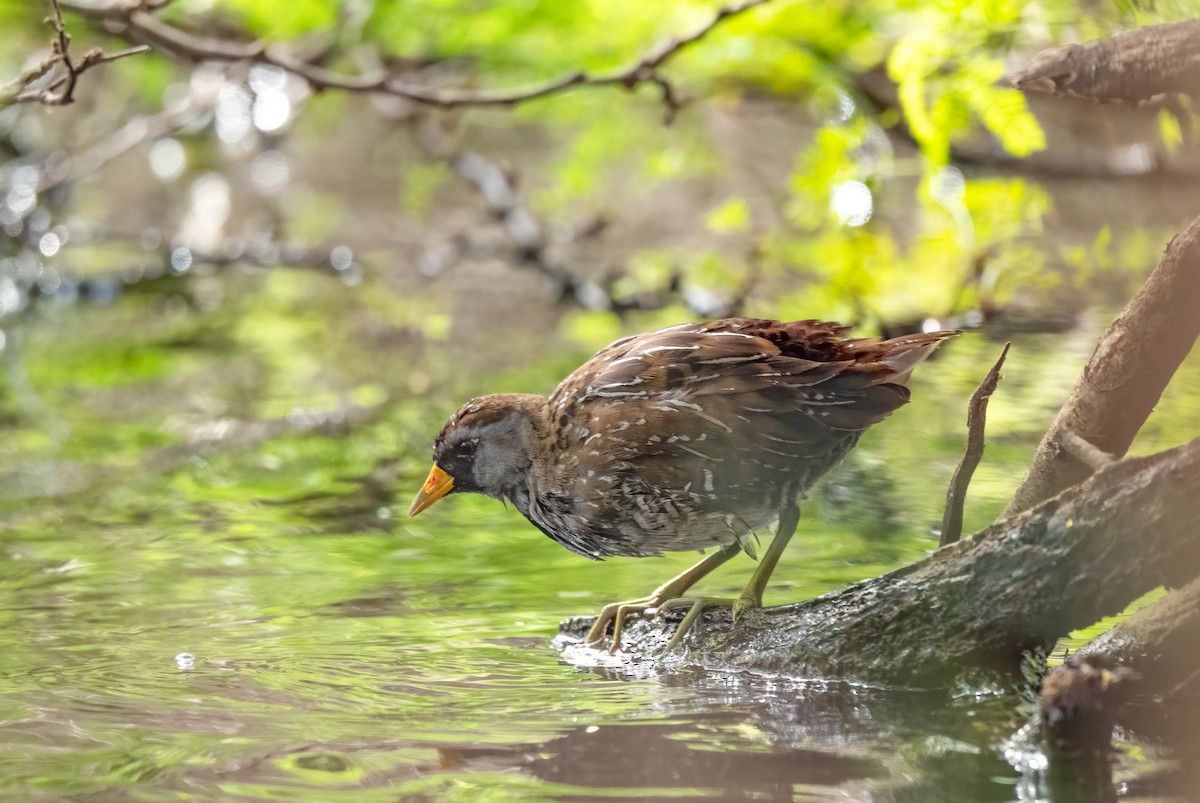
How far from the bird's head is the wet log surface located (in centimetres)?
61

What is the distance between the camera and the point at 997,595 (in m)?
3.58

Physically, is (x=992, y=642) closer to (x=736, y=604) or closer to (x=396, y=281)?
(x=736, y=604)

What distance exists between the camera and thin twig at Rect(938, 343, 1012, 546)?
3.73 metres

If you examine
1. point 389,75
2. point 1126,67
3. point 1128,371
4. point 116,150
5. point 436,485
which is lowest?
point 436,485

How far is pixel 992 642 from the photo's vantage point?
3635 mm

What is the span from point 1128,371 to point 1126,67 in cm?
73

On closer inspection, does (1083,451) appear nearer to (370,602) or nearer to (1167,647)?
(1167,647)

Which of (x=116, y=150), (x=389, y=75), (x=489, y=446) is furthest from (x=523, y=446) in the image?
(x=116, y=150)

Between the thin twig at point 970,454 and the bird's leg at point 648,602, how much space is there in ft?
2.48

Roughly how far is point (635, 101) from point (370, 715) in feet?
24.7

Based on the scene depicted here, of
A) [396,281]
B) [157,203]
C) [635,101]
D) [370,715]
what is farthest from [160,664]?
[157,203]

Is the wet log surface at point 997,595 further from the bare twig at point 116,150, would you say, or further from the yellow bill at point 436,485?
the bare twig at point 116,150

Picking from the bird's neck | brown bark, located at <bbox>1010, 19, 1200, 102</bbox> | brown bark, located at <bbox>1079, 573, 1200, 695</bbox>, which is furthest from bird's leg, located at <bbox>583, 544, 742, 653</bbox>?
brown bark, located at <bbox>1010, 19, 1200, 102</bbox>

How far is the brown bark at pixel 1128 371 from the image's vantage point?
3.51m
